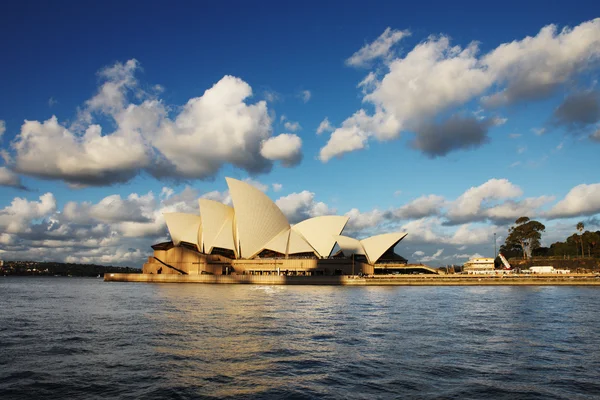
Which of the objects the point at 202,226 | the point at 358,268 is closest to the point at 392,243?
the point at 358,268

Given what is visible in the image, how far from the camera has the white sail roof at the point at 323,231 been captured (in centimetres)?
9594

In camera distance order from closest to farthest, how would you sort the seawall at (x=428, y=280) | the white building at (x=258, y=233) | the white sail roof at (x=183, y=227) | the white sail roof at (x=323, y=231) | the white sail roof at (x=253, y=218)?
1. the seawall at (x=428, y=280)
2. the white sail roof at (x=253, y=218)
3. the white building at (x=258, y=233)
4. the white sail roof at (x=323, y=231)
5. the white sail roof at (x=183, y=227)

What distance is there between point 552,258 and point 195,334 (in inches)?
4504

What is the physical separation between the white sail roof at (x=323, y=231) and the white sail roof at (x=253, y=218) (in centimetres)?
536

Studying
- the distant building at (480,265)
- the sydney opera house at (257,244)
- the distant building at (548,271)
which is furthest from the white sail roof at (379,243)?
the distant building at (548,271)

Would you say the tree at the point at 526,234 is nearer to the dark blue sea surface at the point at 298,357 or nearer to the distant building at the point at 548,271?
the distant building at the point at 548,271

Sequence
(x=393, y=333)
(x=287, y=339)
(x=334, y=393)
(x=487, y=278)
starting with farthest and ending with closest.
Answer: (x=487, y=278) < (x=393, y=333) < (x=287, y=339) < (x=334, y=393)

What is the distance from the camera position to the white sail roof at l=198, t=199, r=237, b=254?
93688mm

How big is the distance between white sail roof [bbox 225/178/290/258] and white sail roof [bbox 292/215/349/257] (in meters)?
5.36

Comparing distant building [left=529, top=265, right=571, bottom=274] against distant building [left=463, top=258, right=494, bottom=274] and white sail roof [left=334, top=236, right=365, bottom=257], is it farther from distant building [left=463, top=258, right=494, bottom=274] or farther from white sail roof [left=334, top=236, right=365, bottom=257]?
white sail roof [left=334, top=236, right=365, bottom=257]

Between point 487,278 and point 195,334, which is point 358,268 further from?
point 195,334

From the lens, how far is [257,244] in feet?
307

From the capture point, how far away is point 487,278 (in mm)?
86688

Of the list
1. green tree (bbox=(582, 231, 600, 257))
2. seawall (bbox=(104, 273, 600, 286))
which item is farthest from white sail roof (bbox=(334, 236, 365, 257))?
green tree (bbox=(582, 231, 600, 257))
